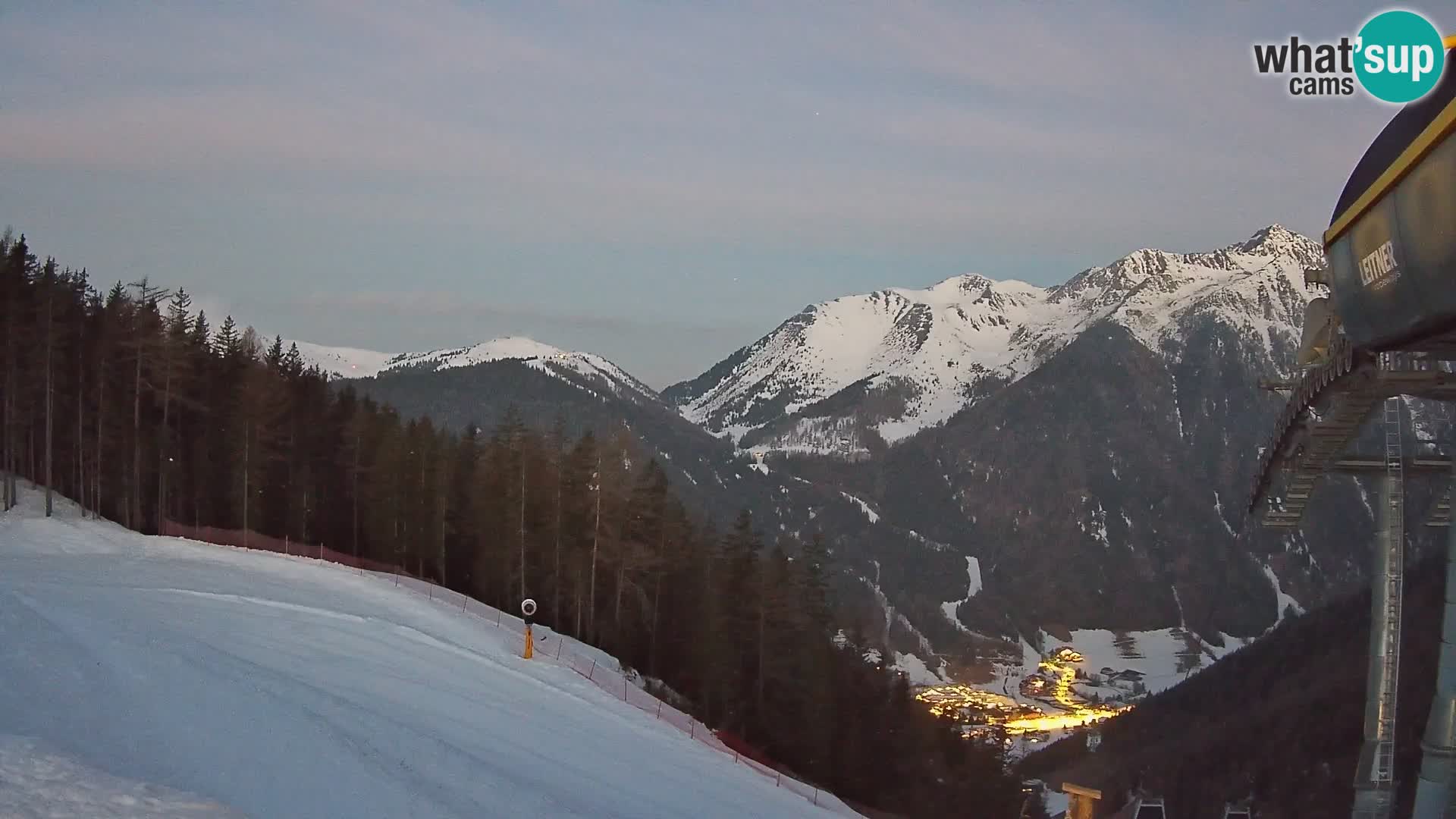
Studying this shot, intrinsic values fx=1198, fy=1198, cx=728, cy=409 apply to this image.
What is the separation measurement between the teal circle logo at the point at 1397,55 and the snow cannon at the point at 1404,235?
2026 millimetres

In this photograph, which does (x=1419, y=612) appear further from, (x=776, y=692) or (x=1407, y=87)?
(x=1407, y=87)

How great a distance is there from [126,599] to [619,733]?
1033 cm

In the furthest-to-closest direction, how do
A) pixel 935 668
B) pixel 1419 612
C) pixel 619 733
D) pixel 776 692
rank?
pixel 935 668, pixel 1419 612, pixel 776 692, pixel 619 733

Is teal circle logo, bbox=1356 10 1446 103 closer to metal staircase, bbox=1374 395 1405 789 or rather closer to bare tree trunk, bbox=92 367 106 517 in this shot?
metal staircase, bbox=1374 395 1405 789

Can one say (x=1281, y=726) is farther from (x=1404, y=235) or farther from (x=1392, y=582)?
(x=1404, y=235)

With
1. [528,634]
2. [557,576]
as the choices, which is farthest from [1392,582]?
[557,576]

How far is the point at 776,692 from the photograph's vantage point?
47.5 meters

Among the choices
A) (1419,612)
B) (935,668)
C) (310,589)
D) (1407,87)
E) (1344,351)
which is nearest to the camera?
(1407,87)

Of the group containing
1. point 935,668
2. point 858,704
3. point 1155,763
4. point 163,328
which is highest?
point 163,328

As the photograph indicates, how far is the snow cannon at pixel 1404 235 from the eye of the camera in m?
9.07

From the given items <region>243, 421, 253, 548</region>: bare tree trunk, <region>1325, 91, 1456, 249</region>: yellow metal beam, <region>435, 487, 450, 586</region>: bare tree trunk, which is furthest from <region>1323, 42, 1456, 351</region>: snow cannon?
<region>243, 421, 253, 548</region>: bare tree trunk

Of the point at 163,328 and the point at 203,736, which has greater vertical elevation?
the point at 163,328

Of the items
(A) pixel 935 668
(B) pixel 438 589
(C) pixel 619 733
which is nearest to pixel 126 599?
(C) pixel 619 733

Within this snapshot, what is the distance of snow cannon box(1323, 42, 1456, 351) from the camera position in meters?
9.07
